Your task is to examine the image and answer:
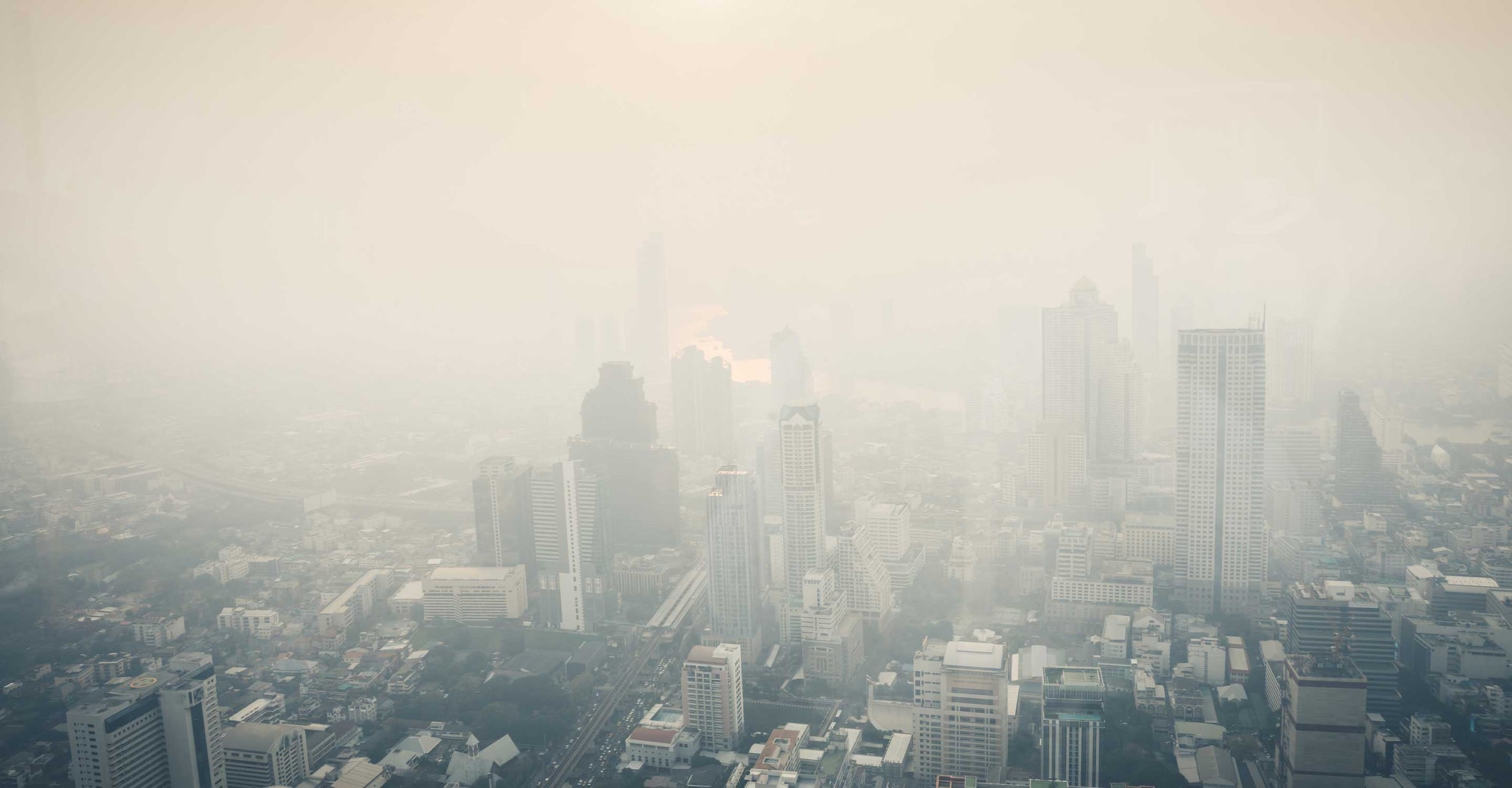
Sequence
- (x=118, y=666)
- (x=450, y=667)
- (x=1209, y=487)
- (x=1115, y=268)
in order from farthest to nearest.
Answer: (x=1115, y=268) → (x=1209, y=487) → (x=450, y=667) → (x=118, y=666)

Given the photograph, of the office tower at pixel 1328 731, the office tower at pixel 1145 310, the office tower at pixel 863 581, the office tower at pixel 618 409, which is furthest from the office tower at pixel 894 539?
the office tower at pixel 1328 731

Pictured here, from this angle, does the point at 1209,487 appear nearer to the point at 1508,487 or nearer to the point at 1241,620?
the point at 1241,620

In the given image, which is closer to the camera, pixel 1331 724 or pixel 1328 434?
pixel 1331 724

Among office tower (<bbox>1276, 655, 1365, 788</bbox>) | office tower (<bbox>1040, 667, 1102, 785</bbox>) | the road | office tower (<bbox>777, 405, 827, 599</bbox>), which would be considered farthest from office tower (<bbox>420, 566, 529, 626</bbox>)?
office tower (<bbox>1276, 655, 1365, 788</bbox>)

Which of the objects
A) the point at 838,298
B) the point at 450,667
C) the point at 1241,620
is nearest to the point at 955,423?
the point at 838,298

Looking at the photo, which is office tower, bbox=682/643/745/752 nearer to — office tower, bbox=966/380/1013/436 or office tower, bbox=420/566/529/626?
office tower, bbox=420/566/529/626

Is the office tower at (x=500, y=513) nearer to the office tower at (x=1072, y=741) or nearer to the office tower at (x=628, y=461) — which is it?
the office tower at (x=628, y=461)

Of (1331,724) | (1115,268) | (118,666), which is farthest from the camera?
(1115,268)
